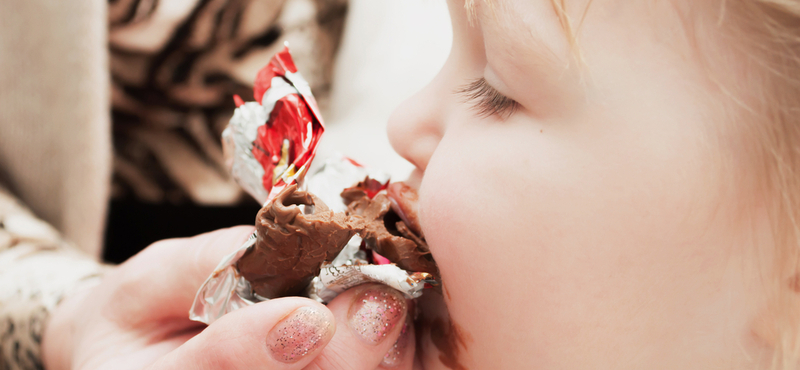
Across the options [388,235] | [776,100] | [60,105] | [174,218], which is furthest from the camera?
[174,218]

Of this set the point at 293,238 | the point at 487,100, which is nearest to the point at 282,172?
the point at 293,238

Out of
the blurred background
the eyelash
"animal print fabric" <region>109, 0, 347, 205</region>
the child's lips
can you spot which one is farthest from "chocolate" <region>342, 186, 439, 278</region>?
"animal print fabric" <region>109, 0, 347, 205</region>

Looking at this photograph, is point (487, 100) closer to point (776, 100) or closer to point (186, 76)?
point (776, 100)

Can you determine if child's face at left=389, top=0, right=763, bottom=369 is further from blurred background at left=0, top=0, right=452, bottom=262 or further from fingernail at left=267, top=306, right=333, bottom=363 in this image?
blurred background at left=0, top=0, right=452, bottom=262

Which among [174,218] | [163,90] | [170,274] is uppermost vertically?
[163,90]

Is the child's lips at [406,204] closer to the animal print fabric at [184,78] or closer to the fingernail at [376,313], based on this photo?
the fingernail at [376,313]

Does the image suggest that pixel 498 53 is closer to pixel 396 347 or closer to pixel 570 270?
pixel 570 270

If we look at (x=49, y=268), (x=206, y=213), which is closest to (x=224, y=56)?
(x=206, y=213)
